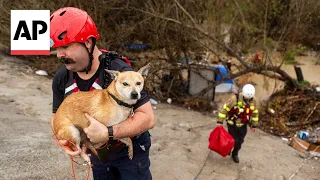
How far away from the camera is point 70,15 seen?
217 cm

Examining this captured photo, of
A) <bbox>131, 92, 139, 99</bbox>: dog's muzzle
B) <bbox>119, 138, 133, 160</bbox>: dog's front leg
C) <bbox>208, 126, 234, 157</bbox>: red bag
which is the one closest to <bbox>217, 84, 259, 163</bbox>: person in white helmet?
<bbox>208, 126, 234, 157</bbox>: red bag

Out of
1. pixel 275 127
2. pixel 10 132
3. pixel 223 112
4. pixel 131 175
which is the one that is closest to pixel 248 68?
pixel 275 127

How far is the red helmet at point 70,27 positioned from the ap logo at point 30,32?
653 mm

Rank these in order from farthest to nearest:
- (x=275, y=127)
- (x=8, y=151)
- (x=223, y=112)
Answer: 1. (x=275, y=127)
2. (x=223, y=112)
3. (x=8, y=151)

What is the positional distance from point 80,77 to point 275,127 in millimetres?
7172

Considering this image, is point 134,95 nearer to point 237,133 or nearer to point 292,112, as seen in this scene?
point 237,133

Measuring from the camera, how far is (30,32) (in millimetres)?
5410

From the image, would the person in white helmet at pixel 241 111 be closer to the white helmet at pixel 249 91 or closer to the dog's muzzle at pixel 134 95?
the white helmet at pixel 249 91

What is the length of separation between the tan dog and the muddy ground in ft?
7.33

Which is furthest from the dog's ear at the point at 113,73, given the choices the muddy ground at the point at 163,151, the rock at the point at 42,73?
the rock at the point at 42,73

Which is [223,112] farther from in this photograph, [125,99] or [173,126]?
[125,99]

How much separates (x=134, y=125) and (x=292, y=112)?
316 inches

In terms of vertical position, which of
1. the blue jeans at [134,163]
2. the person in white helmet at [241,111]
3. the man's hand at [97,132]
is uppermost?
the man's hand at [97,132]

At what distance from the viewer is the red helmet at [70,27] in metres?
2.03
